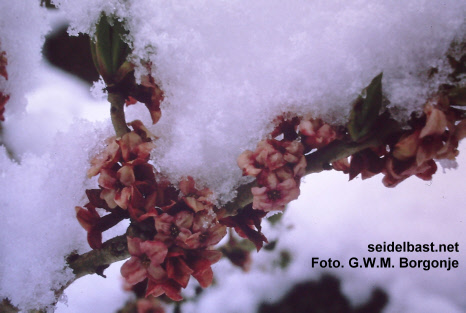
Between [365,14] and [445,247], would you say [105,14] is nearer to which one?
[365,14]

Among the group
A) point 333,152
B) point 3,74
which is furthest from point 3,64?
point 333,152

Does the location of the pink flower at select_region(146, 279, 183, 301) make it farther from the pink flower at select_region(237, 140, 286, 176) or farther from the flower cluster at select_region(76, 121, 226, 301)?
the pink flower at select_region(237, 140, 286, 176)

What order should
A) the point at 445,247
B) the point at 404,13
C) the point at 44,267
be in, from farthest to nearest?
the point at 445,247 → the point at 44,267 → the point at 404,13

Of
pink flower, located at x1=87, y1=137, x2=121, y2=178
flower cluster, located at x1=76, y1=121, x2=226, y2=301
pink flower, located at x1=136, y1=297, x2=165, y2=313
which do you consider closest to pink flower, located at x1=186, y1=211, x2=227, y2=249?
flower cluster, located at x1=76, y1=121, x2=226, y2=301

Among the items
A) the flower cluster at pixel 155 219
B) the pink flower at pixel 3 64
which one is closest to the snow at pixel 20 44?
the pink flower at pixel 3 64

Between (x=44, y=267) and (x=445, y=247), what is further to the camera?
(x=445, y=247)

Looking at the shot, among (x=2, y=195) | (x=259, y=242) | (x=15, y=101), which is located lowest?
(x=259, y=242)

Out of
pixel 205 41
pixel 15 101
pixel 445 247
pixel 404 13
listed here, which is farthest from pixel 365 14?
pixel 15 101
